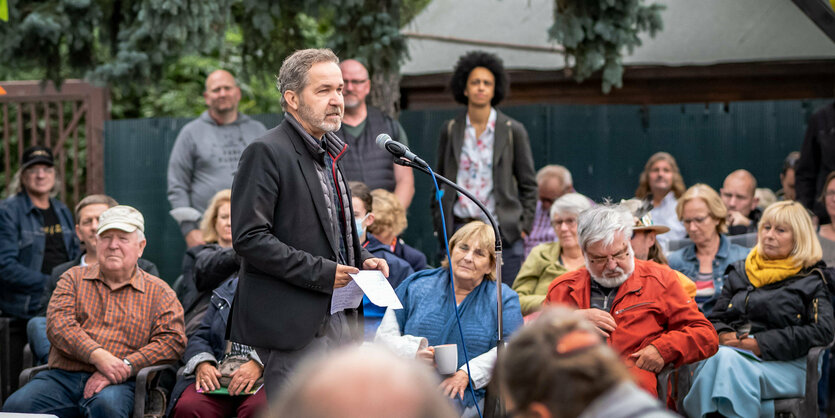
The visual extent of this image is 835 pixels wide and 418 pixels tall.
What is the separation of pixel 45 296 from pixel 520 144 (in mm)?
3249

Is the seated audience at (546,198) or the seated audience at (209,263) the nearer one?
the seated audience at (209,263)

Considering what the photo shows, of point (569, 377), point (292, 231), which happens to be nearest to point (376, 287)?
point (292, 231)

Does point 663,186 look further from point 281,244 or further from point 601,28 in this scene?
point 281,244

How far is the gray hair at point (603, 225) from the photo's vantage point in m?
4.72

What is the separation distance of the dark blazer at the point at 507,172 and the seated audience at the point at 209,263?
150 cm

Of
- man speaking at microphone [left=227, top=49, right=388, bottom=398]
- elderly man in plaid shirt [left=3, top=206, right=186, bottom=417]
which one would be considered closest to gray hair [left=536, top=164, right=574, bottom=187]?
elderly man in plaid shirt [left=3, top=206, right=186, bottom=417]

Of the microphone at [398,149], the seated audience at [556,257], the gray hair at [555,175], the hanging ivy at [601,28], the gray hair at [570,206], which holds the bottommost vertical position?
the seated audience at [556,257]

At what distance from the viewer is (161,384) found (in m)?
5.64

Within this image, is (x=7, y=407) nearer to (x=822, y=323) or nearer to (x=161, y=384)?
(x=161, y=384)

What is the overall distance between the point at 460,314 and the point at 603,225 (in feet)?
2.79

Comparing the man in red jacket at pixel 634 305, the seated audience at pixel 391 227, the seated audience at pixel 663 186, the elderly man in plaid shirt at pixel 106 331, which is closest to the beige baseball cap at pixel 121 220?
the elderly man in plaid shirt at pixel 106 331

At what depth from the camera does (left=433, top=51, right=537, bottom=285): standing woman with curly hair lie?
6.64 m

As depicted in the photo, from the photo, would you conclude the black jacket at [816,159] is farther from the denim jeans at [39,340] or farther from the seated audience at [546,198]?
the denim jeans at [39,340]

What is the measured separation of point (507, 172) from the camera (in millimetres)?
6730
